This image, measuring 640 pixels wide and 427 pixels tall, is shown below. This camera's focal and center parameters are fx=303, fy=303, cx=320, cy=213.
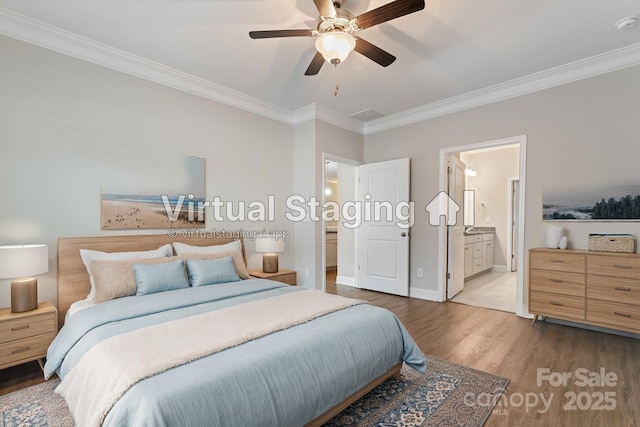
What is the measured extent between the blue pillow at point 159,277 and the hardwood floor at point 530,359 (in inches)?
37.0

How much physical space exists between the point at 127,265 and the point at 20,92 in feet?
5.54

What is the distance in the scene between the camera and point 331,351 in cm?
170

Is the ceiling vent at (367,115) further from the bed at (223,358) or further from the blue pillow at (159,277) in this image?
the blue pillow at (159,277)

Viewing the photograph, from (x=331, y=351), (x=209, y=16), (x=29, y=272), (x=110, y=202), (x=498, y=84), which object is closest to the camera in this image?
(x=331, y=351)

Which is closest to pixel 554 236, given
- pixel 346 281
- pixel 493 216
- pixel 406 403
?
pixel 406 403

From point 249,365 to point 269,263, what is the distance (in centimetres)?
256

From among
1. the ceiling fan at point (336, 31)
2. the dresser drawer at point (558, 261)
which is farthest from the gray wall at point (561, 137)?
the ceiling fan at point (336, 31)

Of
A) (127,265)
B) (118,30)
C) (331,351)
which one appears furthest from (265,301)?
(118,30)

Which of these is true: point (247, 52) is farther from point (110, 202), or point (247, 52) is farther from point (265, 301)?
point (265, 301)

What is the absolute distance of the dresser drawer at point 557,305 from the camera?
3076mm

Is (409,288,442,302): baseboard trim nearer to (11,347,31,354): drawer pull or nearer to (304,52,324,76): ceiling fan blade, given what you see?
(304,52,324,76): ceiling fan blade

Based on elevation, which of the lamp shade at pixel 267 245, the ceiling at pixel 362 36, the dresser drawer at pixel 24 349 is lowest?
the dresser drawer at pixel 24 349

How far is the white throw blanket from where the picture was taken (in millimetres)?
1305

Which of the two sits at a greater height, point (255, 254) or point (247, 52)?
point (247, 52)
